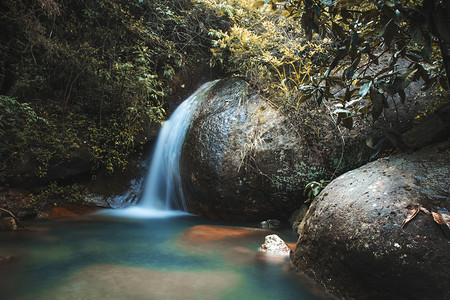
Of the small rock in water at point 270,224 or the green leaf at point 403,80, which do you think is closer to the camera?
the green leaf at point 403,80

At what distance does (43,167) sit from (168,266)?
11.1ft

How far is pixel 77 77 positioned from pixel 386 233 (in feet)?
16.9

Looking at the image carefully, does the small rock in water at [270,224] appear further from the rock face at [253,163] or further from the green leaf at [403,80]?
the green leaf at [403,80]

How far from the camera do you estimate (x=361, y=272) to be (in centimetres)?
187

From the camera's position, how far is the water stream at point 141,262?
6.84ft

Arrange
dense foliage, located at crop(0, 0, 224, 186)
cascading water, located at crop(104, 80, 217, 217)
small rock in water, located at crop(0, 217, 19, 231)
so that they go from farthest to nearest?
1. cascading water, located at crop(104, 80, 217, 217)
2. dense foliage, located at crop(0, 0, 224, 186)
3. small rock in water, located at crop(0, 217, 19, 231)

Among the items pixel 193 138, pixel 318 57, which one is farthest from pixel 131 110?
pixel 318 57

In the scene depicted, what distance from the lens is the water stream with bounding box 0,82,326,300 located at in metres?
2.09

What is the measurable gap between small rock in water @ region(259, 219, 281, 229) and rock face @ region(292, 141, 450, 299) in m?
1.55

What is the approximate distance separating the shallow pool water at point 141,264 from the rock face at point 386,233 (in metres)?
0.35

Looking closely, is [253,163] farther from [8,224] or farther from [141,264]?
[8,224]

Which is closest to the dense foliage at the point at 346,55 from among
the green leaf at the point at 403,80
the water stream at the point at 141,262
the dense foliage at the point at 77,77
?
the green leaf at the point at 403,80

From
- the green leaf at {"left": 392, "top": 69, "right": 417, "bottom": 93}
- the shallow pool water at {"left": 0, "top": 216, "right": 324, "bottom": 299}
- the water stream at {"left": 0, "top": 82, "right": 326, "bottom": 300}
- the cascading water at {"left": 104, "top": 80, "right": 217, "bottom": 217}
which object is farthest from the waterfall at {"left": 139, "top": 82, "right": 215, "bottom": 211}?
the green leaf at {"left": 392, "top": 69, "right": 417, "bottom": 93}

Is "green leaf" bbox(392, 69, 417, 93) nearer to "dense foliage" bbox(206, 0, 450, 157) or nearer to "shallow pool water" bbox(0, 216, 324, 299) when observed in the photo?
"dense foliage" bbox(206, 0, 450, 157)
